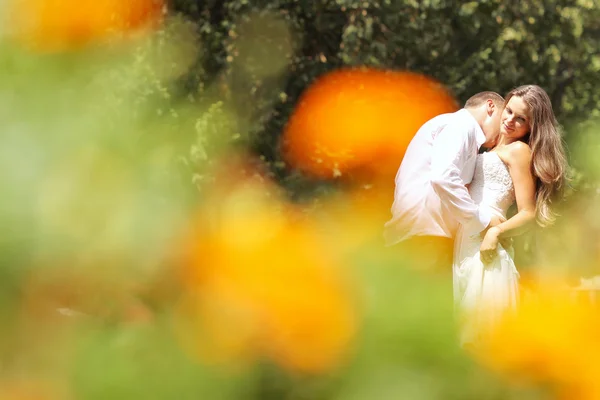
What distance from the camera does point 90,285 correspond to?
62 cm

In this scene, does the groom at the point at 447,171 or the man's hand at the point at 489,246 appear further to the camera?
the man's hand at the point at 489,246

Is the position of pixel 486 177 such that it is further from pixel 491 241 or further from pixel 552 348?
pixel 552 348

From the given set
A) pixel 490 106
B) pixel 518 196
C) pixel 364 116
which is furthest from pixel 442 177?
pixel 364 116

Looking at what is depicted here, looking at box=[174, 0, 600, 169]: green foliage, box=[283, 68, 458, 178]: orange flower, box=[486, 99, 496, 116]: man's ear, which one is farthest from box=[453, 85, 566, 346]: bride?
box=[174, 0, 600, 169]: green foliage

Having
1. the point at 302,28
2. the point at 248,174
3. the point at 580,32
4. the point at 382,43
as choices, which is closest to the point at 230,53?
the point at 302,28

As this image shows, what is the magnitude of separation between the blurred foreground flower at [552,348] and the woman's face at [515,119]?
4.03 m

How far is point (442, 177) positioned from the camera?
14.6 feet

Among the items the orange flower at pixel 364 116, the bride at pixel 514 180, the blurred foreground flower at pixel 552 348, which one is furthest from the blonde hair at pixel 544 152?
the blurred foreground flower at pixel 552 348

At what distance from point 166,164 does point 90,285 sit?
10cm

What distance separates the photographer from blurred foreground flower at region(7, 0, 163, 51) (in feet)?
2.16

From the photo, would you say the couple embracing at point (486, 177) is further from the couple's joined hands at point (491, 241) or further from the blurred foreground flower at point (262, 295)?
the blurred foreground flower at point (262, 295)

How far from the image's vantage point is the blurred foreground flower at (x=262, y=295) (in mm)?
622

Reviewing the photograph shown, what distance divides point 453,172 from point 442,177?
0.20 feet

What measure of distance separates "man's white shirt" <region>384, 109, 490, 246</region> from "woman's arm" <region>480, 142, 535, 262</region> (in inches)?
3.3
